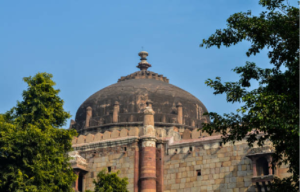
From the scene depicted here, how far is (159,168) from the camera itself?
42688mm

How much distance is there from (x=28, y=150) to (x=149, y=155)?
1225 cm

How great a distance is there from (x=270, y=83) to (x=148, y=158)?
22.4m

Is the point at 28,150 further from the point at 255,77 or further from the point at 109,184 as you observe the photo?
the point at 255,77

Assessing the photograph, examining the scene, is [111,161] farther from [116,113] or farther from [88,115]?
[88,115]

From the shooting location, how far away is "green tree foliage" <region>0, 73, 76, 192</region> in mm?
31578

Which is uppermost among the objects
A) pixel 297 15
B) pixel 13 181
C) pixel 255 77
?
pixel 297 15

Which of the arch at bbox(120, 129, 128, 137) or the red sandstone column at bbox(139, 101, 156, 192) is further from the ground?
the arch at bbox(120, 129, 128, 137)

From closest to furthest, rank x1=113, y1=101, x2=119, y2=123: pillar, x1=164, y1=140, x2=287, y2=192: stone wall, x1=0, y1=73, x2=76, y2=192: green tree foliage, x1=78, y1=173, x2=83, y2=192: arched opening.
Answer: x1=0, y1=73, x2=76, y2=192: green tree foliage, x1=164, y1=140, x2=287, y2=192: stone wall, x1=78, y1=173, x2=83, y2=192: arched opening, x1=113, y1=101, x2=119, y2=123: pillar

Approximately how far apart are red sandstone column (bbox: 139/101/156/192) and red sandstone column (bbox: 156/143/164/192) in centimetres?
39

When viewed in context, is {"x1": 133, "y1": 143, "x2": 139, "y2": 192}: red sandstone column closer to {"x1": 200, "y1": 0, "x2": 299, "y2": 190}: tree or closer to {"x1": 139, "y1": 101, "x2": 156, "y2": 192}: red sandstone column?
{"x1": 139, "y1": 101, "x2": 156, "y2": 192}: red sandstone column

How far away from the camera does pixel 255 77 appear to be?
2173 cm

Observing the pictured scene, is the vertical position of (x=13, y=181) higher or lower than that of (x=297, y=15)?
lower

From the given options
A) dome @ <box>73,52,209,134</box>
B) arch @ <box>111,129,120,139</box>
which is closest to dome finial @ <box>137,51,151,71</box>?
dome @ <box>73,52,209,134</box>

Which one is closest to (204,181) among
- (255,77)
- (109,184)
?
(109,184)
